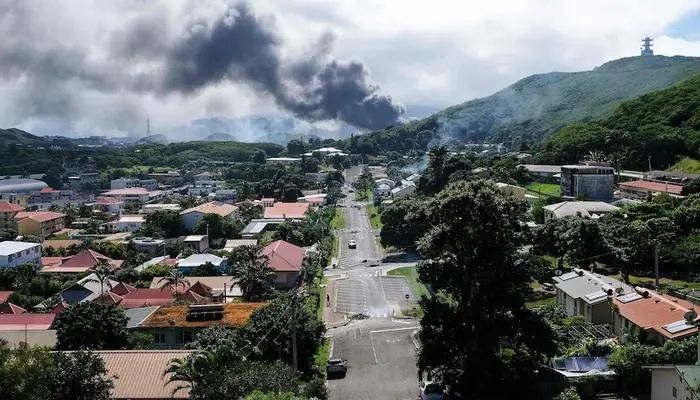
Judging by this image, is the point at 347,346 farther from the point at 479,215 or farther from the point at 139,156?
the point at 139,156

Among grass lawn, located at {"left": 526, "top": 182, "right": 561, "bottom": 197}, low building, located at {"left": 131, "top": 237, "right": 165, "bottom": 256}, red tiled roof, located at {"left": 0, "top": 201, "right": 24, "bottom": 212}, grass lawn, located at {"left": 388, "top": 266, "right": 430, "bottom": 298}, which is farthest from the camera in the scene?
red tiled roof, located at {"left": 0, "top": 201, "right": 24, "bottom": 212}

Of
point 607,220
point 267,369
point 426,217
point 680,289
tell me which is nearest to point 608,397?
point 426,217

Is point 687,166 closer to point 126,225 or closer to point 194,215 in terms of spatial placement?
point 194,215

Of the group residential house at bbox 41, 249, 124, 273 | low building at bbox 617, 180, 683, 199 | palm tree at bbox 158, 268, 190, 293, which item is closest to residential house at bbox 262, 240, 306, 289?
palm tree at bbox 158, 268, 190, 293

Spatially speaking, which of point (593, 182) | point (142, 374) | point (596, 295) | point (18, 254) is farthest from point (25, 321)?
point (593, 182)

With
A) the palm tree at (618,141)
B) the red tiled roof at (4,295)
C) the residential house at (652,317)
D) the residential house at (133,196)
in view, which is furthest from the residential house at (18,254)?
the palm tree at (618,141)

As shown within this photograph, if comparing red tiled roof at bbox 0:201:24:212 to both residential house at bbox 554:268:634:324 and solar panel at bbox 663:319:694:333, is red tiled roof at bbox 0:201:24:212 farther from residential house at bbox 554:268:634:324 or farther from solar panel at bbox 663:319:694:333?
solar panel at bbox 663:319:694:333

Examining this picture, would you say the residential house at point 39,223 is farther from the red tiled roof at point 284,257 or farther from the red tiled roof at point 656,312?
the red tiled roof at point 656,312
